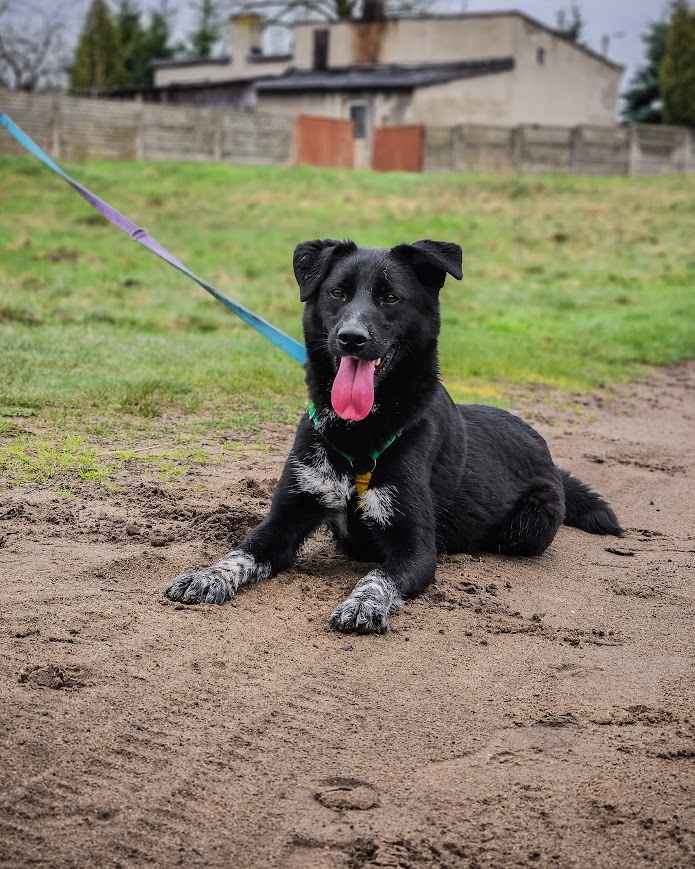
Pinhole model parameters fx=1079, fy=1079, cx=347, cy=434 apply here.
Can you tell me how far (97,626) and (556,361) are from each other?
30.6 feet

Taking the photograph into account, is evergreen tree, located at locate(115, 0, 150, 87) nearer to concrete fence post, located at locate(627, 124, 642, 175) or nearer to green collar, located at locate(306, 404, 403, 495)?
concrete fence post, located at locate(627, 124, 642, 175)

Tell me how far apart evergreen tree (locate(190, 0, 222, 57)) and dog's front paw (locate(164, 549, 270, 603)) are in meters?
71.7

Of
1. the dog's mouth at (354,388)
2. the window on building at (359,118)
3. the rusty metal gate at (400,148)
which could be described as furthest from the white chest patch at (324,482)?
the window on building at (359,118)

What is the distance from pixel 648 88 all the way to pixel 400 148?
24.1 metres

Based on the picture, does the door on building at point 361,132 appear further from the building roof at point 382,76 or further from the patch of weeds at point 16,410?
the patch of weeds at point 16,410

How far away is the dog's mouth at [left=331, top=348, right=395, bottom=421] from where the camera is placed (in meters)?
4.86

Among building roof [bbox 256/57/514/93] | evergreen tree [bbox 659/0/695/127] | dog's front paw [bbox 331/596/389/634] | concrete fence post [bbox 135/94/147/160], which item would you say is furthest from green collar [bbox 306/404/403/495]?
evergreen tree [bbox 659/0/695/127]

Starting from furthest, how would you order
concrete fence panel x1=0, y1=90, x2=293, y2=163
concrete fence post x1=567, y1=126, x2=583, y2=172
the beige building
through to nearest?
the beige building
concrete fence post x1=567, y1=126, x2=583, y2=172
concrete fence panel x1=0, y1=90, x2=293, y2=163

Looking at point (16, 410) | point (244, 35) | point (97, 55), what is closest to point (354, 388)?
point (16, 410)

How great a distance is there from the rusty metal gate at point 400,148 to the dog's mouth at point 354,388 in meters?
36.8

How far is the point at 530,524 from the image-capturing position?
5.58 metres

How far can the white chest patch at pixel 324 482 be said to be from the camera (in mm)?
4996

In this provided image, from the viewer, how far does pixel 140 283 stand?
53.2 ft

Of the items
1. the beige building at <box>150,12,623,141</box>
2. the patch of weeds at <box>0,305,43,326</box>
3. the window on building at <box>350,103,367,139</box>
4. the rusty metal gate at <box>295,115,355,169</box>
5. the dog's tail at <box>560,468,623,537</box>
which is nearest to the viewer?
the dog's tail at <box>560,468,623,537</box>
